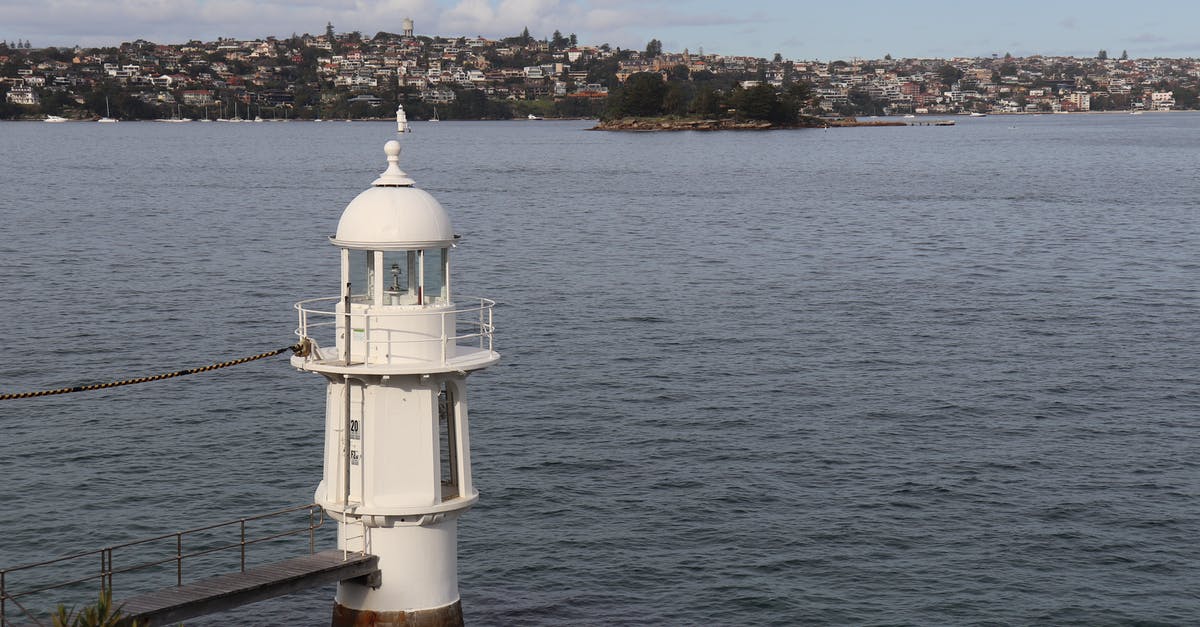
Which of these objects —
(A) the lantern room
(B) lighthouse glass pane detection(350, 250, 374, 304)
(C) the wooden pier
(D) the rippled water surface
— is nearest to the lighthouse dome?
(A) the lantern room

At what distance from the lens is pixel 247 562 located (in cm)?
2847

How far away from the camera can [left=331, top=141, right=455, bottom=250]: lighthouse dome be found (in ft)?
61.4

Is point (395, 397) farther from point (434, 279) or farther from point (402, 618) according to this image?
point (402, 618)

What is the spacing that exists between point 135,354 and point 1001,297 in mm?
35453

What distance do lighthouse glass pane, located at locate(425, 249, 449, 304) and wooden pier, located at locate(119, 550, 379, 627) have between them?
3.54m

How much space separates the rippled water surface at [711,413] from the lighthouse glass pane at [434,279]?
27.8ft

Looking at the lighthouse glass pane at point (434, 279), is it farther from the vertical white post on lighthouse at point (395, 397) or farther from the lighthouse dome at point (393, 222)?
the lighthouse dome at point (393, 222)

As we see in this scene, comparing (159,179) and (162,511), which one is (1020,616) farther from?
(159,179)

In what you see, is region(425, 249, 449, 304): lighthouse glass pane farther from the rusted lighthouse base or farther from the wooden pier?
the rusted lighthouse base

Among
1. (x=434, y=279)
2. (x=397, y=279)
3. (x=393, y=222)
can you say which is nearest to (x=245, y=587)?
(x=397, y=279)

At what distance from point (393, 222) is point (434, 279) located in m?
0.96

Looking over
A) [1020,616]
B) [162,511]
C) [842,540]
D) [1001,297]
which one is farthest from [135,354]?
[1001,297]

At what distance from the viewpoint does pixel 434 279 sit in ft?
62.8

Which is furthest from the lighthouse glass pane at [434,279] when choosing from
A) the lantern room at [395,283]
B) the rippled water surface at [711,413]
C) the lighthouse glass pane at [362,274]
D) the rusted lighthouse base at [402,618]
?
the rippled water surface at [711,413]
